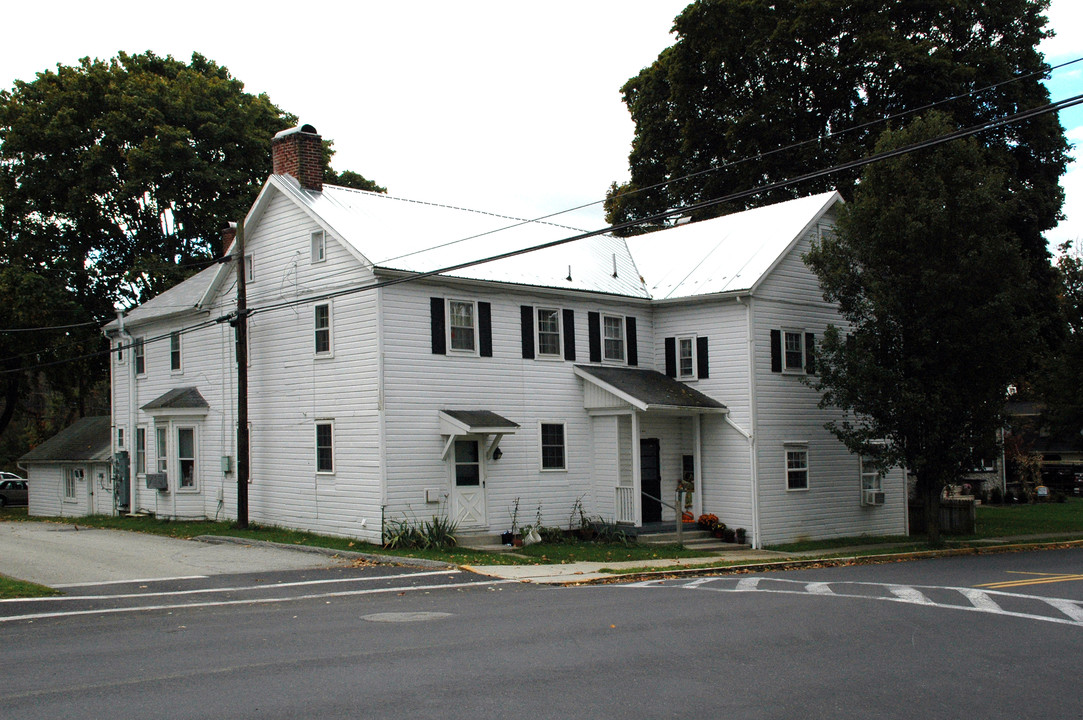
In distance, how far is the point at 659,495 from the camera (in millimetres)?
26188

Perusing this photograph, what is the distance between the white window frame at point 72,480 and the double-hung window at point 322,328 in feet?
50.9

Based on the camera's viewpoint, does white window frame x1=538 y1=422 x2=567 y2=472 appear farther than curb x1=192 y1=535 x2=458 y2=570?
Yes

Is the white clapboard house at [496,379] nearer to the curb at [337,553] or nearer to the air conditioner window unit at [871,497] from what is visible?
the air conditioner window unit at [871,497]

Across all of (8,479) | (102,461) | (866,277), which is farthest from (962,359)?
(8,479)

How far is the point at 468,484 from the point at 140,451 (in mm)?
13606

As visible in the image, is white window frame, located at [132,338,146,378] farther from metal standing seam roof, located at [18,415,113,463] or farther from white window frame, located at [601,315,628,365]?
white window frame, located at [601,315,628,365]

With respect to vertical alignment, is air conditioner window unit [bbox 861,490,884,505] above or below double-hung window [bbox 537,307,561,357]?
below

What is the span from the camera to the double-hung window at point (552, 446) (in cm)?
2466

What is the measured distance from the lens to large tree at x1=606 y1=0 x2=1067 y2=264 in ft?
109

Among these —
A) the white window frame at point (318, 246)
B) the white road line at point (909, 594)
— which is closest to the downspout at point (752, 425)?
the white road line at point (909, 594)

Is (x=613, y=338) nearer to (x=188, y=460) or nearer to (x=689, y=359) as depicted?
(x=689, y=359)

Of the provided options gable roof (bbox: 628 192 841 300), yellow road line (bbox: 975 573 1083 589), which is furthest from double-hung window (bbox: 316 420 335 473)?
yellow road line (bbox: 975 573 1083 589)

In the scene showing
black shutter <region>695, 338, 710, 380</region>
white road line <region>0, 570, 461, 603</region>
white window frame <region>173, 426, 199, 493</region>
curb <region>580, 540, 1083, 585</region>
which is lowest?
curb <region>580, 540, 1083, 585</region>

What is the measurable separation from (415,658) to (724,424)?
17.0 m
